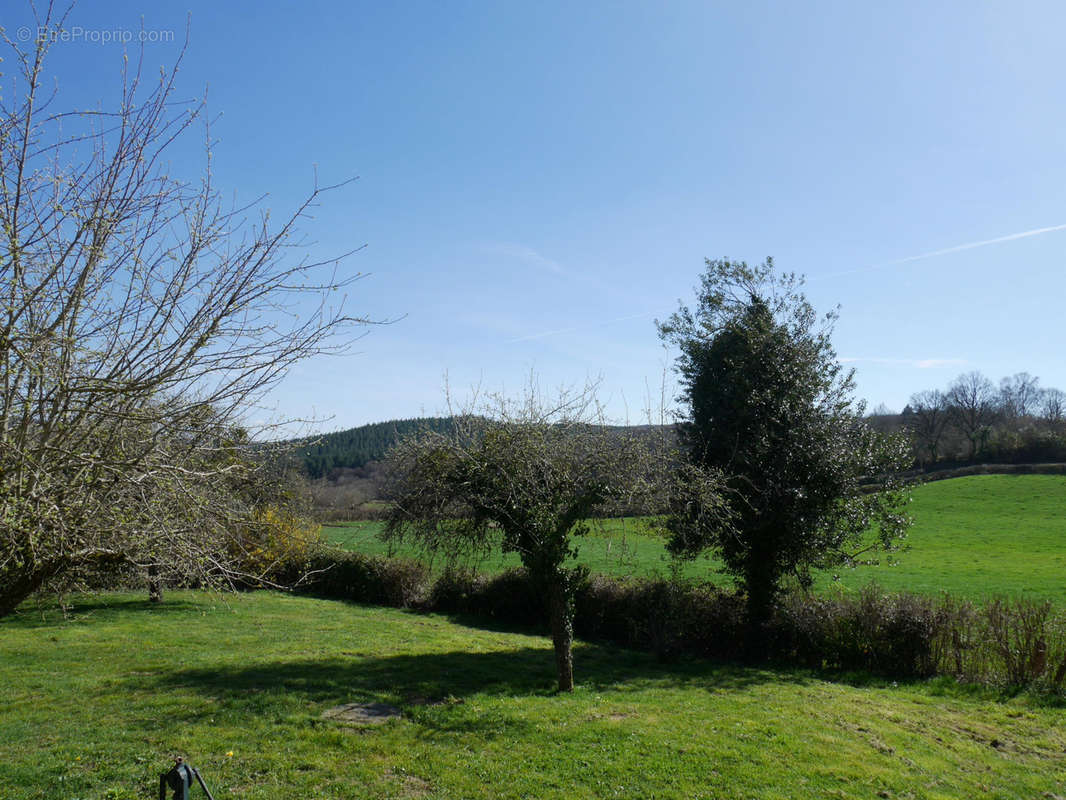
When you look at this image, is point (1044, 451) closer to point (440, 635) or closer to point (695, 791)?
point (440, 635)

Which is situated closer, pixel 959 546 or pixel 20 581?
pixel 20 581

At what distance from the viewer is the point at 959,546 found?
35500 mm

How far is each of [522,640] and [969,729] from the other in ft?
33.4

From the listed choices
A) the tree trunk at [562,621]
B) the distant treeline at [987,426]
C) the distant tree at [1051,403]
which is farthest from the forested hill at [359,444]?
the distant tree at [1051,403]

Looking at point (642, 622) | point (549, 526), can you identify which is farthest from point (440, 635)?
point (549, 526)

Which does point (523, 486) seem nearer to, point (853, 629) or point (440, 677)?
point (440, 677)

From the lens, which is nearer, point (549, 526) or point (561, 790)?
point (561, 790)

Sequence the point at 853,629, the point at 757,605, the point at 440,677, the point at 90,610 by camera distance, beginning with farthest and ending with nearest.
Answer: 1. the point at 90,610
2. the point at 757,605
3. the point at 853,629
4. the point at 440,677

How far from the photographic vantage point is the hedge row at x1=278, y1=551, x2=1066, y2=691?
1273 cm

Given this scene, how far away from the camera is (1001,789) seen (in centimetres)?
778

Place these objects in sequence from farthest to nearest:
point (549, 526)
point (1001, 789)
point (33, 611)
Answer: point (33, 611), point (549, 526), point (1001, 789)

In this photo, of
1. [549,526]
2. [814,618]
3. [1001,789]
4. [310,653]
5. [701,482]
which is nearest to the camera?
[1001,789]

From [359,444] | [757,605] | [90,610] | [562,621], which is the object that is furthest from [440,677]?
[359,444]

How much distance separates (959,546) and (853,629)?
1054 inches
